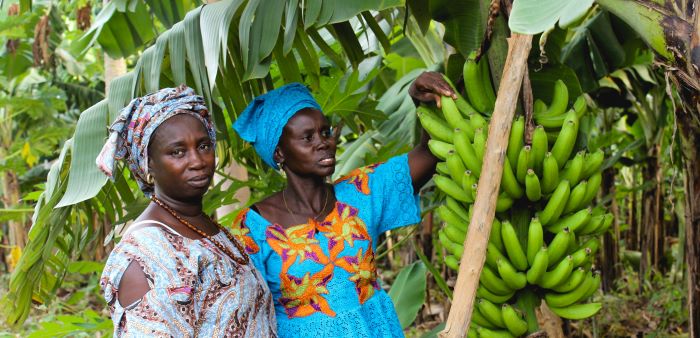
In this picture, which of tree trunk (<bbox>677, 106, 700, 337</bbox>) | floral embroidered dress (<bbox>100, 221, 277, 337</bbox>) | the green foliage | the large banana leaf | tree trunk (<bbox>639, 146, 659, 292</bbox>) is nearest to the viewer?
the large banana leaf

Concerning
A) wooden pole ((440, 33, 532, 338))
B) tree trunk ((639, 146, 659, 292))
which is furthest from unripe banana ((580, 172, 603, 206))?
tree trunk ((639, 146, 659, 292))

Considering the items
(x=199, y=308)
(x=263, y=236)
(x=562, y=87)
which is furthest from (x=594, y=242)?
(x=199, y=308)

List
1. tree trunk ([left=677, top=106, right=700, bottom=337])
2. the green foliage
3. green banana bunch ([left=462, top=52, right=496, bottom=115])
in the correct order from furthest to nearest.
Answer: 1. the green foliage
2. tree trunk ([left=677, top=106, right=700, bottom=337])
3. green banana bunch ([left=462, top=52, right=496, bottom=115])

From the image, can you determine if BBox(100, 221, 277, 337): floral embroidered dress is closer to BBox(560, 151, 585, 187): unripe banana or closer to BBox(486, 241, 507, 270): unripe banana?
BBox(486, 241, 507, 270): unripe banana

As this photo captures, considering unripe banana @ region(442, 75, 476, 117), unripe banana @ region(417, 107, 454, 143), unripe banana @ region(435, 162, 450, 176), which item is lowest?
unripe banana @ region(435, 162, 450, 176)

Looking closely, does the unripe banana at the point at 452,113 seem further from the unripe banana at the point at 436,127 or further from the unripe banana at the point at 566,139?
the unripe banana at the point at 566,139

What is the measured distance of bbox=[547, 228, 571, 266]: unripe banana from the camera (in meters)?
2.06

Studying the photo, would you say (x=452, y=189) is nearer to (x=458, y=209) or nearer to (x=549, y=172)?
→ (x=458, y=209)

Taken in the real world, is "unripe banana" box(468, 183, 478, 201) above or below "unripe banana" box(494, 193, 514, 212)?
above

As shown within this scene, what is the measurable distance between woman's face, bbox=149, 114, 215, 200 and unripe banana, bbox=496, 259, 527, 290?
780 millimetres

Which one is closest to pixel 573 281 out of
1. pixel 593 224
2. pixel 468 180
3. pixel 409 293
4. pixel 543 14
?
pixel 593 224

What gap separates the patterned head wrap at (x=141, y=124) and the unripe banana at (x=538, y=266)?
2.97 ft

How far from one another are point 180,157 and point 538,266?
0.94 m

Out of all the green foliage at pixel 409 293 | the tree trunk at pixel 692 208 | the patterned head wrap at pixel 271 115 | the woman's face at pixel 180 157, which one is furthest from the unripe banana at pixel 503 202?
the green foliage at pixel 409 293
